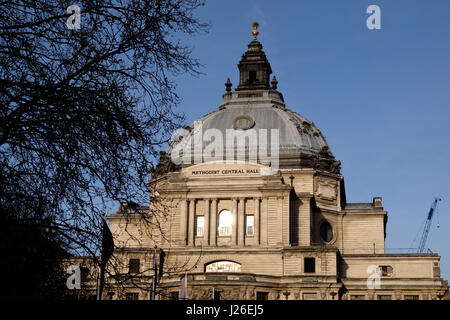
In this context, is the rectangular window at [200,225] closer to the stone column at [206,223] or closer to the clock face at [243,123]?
the stone column at [206,223]

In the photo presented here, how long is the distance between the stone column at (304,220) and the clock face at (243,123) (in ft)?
47.0

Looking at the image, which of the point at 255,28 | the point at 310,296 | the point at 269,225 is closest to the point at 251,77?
the point at 255,28

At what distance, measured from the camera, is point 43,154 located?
60.2 feet

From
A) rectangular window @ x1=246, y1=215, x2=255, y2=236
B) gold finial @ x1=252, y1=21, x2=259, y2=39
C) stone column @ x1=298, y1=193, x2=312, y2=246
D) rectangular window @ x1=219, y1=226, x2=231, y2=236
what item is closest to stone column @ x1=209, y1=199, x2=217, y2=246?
rectangular window @ x1=219, y1=226, x2=231, y2=236

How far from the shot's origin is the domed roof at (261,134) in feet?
311

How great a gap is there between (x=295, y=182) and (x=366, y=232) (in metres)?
12.0

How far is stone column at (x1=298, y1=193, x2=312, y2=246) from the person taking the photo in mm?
87719

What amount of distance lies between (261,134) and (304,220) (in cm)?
1462

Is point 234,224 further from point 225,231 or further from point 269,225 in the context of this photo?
point 269,225

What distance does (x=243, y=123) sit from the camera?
99.2m

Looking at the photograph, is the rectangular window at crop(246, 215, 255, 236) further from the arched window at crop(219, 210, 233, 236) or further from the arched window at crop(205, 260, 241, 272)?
the arched window at crop(205, 260, 241, 272)

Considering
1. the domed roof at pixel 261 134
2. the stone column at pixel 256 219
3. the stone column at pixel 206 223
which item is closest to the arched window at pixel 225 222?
the stone column at pixel 206 223
